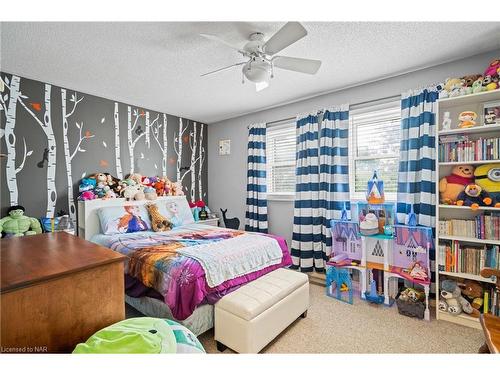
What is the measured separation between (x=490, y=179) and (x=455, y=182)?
23 cm

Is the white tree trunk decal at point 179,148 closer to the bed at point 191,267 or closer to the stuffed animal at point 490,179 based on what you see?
the bed at point 191,267

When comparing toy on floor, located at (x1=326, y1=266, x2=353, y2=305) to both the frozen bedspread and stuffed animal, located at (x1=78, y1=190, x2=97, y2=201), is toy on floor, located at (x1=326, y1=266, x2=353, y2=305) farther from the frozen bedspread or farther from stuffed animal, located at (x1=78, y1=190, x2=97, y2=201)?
stuffed animal, located at (x1=78, y1=190, x2=97, y2=201)

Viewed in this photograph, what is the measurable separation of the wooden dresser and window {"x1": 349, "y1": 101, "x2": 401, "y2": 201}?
280cm

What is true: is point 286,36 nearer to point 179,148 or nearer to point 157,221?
point 157,221

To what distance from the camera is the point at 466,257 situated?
2059 millimetres

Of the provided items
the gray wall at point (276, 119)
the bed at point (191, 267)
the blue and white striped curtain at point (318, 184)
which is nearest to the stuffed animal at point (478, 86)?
the gray wall at point (276, 119)

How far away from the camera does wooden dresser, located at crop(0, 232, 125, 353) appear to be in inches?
29.8

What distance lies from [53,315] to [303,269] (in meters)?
2.84

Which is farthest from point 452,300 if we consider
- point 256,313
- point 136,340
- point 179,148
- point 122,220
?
point 179,148

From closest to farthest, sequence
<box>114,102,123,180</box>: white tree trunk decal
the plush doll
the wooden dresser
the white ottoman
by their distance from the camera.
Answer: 1. the wooden dresser
2. the white ottoman
3. <box>114,102,123,180</box>: white tree trunk decal
4. the plush doll

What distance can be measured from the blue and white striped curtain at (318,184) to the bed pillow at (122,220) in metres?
2.06

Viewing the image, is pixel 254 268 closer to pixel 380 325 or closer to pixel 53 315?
pixel 380 325

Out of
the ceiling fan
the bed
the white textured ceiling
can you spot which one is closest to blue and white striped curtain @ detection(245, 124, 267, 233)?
the white textured ceiling
